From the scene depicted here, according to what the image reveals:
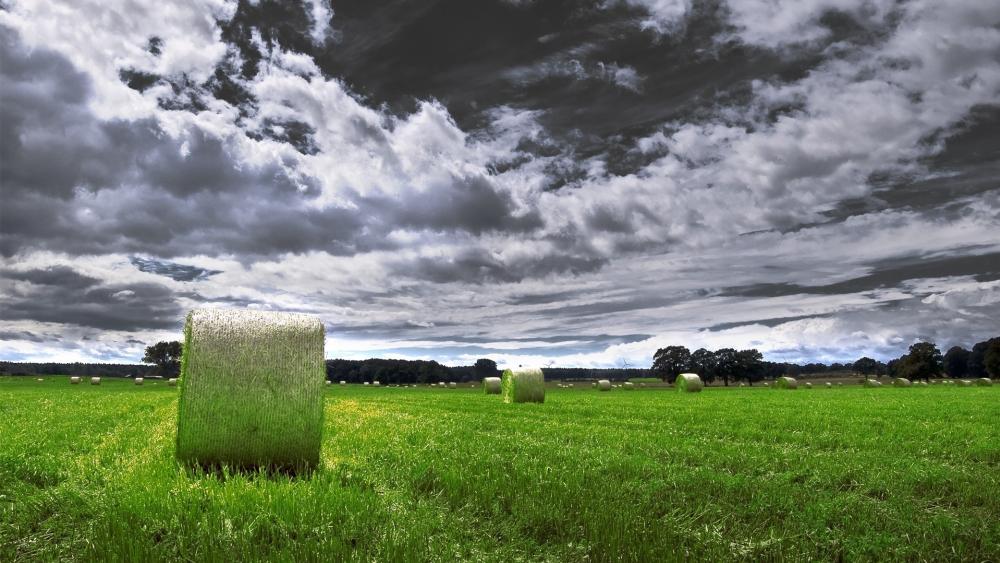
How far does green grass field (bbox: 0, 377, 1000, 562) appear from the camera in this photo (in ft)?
21.6

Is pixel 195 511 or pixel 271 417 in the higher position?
pixel 271 417

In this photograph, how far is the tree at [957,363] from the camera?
18612cm

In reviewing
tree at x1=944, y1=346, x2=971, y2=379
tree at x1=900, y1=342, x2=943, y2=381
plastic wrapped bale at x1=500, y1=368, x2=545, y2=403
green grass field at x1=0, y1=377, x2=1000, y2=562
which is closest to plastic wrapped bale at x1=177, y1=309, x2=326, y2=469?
green grass field at x1=0, y1=377, x2=1000, y2=562

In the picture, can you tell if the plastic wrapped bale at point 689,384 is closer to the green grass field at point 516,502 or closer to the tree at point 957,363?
the green grass field at point 516,502

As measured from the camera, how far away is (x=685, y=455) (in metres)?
12.2

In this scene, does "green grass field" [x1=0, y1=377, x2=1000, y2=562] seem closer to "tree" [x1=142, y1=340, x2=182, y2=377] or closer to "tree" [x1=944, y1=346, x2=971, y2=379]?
"tree" [x1=142, y1=340, x2=182, y2=377]

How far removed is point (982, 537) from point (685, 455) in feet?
17.3

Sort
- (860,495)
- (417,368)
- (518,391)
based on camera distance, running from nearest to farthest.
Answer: (860,495), (518,391), (417,368)

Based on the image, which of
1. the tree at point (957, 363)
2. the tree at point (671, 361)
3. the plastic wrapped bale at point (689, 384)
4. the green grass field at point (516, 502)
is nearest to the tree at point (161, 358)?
the tree at point (671, 361)

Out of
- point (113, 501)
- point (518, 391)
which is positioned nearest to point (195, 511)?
point (113, 501)

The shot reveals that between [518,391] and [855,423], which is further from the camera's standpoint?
[518,391]

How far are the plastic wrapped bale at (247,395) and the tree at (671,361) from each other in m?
148

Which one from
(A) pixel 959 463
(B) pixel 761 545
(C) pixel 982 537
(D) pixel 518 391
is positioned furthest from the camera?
(D) pixel 518 391

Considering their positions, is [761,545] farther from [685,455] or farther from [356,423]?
[356,423]
